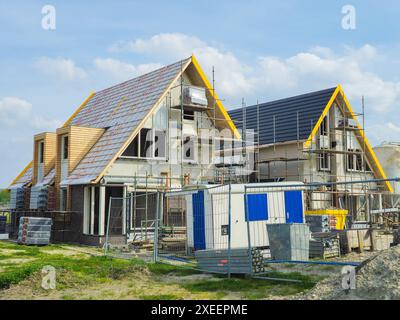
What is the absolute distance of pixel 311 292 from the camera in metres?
8.38

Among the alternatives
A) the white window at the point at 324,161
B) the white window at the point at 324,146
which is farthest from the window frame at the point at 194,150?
the white window at the point at 324,161

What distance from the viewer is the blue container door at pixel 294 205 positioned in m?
16.3

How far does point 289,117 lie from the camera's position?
2870cm

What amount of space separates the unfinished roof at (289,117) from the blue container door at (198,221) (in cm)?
1041

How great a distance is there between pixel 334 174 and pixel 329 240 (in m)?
13.0

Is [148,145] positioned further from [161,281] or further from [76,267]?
[161,281]

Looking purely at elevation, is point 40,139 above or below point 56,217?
above

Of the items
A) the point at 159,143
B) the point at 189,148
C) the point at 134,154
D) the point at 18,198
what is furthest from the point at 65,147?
the point at 189,148

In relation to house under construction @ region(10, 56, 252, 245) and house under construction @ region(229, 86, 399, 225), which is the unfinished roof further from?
house under construction @ region(10, 56, 252, 245)

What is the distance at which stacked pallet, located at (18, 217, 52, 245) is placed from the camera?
754 inches

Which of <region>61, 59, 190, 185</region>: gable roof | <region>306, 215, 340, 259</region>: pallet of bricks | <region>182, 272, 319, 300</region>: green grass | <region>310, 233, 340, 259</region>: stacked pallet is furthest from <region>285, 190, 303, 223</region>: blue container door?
<region>61, 59, 190, 185</region>: gable roof

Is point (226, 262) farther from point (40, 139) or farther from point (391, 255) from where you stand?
point (40, 139)

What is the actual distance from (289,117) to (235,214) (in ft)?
46.3
